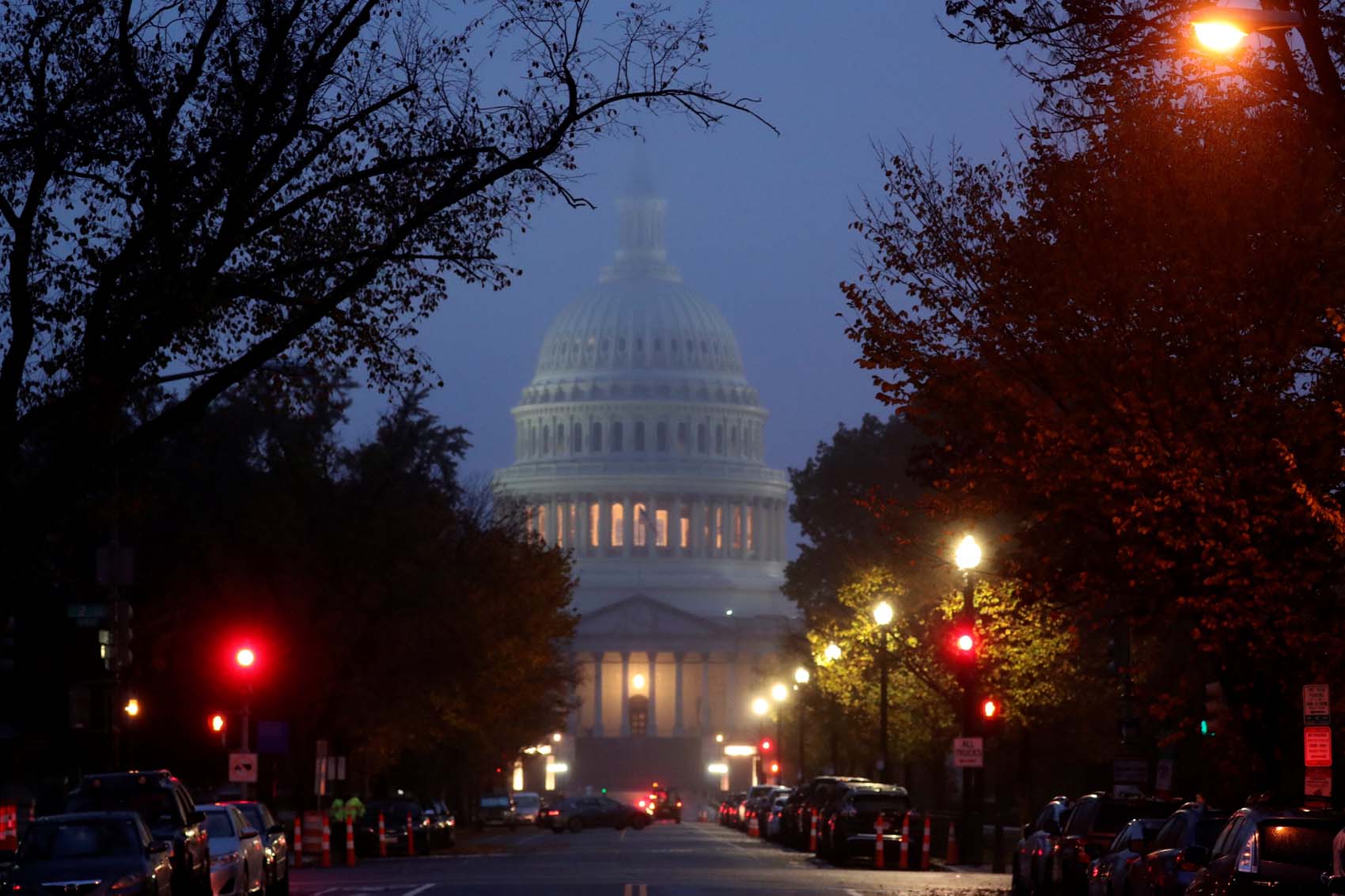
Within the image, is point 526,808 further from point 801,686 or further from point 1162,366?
point 1162,366

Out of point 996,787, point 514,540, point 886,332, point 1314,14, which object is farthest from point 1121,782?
point 514,540

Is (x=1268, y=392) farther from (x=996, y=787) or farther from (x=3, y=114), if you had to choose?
(x=996, y=787)

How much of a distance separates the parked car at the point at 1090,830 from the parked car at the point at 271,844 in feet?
33.8

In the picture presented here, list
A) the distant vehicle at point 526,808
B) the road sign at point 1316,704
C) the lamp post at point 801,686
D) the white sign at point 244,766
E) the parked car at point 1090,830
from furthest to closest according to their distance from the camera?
the distant vehicle at point 526,808
the lamp post at point 801,686
the white sign at point 244,766
the parked car at point 1090,830
the road sign at point 1316,704

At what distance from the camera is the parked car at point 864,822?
49.6 m

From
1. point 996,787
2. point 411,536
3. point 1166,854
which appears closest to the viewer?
point 1166,854

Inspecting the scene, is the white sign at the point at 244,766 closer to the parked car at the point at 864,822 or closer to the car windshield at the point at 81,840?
the parked car at the point at 864,822

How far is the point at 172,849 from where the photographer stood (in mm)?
25922

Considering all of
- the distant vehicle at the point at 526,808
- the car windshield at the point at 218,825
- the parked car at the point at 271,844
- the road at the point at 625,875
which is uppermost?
the car windshield at the point at 218,825

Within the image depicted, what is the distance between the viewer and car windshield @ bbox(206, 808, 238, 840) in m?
30.1

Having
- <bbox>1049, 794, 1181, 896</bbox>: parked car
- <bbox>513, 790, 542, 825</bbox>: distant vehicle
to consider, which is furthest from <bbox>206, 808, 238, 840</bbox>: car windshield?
<bbox>513, 790, 542, 825</bbox>: distant vehicle

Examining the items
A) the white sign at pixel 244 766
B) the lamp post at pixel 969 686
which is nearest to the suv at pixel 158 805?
the white sign at pixel 244 766

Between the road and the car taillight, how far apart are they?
1562cm

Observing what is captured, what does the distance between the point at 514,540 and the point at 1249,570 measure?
61.6 m
